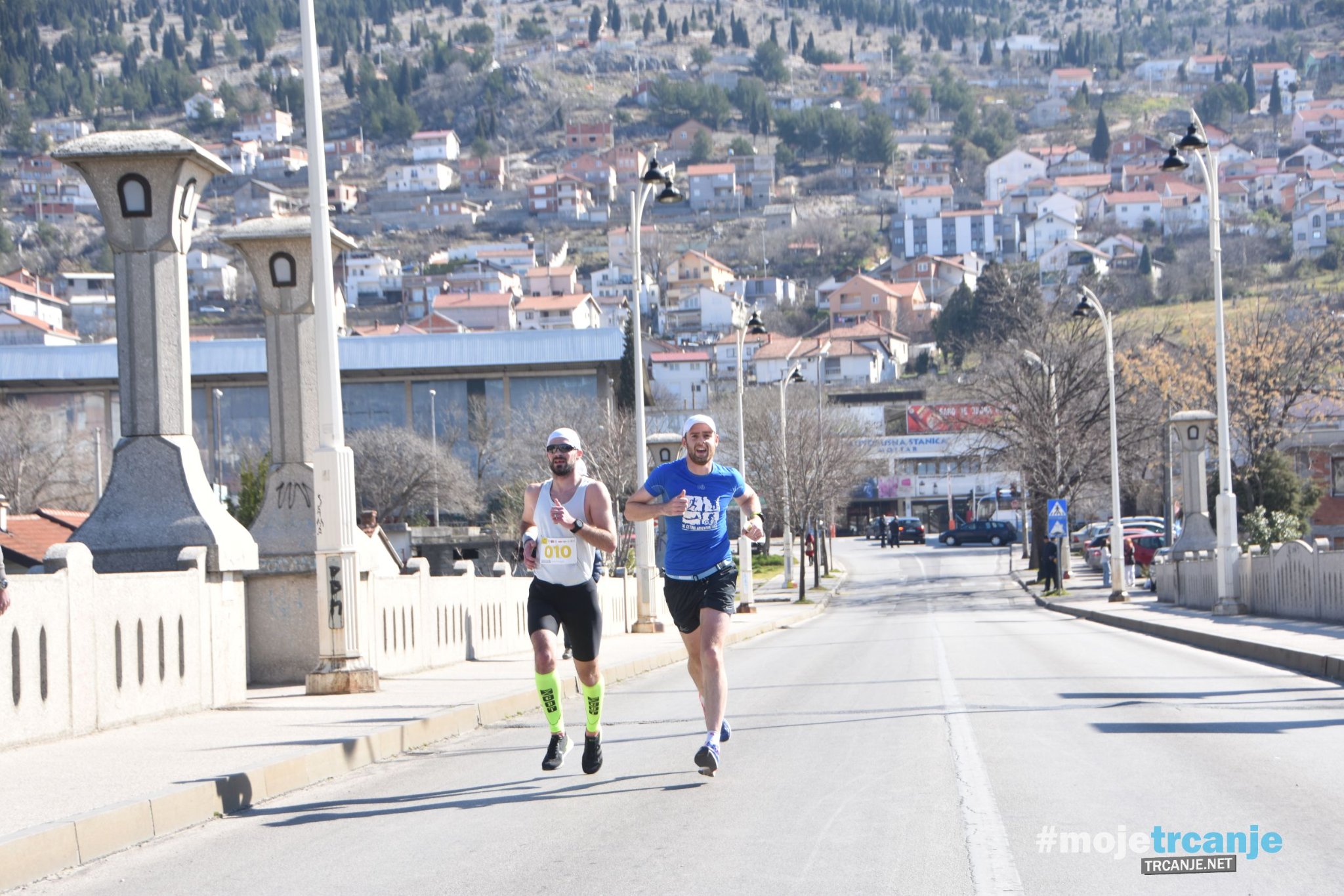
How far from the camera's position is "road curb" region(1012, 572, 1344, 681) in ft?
51.7

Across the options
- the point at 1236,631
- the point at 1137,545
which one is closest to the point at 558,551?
the point at 1236,631

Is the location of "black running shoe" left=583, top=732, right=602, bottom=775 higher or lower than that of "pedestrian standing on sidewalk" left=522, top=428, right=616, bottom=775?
lower

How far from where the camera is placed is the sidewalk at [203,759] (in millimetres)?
7465

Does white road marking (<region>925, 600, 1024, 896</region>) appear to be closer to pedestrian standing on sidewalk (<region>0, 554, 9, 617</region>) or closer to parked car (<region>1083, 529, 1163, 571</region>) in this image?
pedestrian standing on sidewalk (<region>0, 554, 9, 617</region>)

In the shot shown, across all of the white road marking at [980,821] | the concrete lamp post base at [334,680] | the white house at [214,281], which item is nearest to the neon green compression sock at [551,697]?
the white road marking at [980,821]

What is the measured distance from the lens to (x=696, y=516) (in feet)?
30.3

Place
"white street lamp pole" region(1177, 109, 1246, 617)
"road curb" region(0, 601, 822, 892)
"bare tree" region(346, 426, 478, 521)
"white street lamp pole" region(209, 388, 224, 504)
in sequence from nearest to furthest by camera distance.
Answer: "road curb" region(0, 601, 822, 892), "white street lamp pole" region(1177, 109, 1246, 617), "bare tree" region(346, 426, 478, 521), "white street lamp pole" region(209, 388, 224, 504)

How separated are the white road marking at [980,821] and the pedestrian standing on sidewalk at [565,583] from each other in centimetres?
225

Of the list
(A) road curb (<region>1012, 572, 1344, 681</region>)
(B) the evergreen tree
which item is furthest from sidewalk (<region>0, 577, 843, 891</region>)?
(B) the evergreen tree

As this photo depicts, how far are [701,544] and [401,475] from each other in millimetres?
55446

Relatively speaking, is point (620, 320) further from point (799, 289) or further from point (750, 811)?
point (750, 811)

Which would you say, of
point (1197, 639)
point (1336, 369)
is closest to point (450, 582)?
point (1197, 639)

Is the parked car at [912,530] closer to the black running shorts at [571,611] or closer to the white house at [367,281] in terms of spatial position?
the black running shorts at [571,611]

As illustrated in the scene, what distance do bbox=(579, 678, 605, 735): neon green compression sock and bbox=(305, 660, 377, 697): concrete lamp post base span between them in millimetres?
5428
